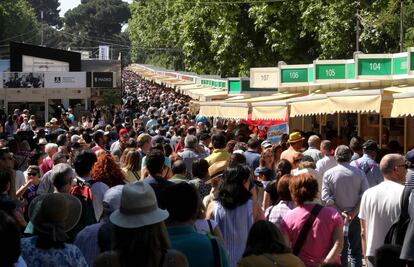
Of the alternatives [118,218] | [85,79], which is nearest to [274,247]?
[118,218]

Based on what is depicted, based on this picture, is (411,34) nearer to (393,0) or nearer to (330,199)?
(393,0)

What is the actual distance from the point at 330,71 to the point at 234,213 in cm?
1385

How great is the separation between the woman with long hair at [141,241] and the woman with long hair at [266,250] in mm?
701

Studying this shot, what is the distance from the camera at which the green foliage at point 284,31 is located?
3719 centimetres

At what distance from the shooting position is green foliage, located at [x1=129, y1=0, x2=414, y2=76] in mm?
37188

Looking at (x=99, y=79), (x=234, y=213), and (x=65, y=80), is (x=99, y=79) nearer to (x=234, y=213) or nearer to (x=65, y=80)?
(x=65, y=80)

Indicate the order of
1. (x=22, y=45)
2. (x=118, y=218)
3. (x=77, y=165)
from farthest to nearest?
(x=22, y=45) < (x=77, y=165) < (x=118, y=218)

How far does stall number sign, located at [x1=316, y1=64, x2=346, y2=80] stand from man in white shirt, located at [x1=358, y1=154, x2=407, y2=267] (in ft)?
40.6

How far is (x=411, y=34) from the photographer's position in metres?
35.2

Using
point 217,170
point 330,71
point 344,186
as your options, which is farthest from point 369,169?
point 330,71

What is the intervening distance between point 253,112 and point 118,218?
46.4 ft

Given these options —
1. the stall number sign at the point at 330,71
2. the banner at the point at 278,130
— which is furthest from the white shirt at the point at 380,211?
the stall number sign at the point at 330,71

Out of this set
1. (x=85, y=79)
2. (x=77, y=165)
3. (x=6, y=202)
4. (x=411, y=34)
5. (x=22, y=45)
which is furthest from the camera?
(x=22, y=45)

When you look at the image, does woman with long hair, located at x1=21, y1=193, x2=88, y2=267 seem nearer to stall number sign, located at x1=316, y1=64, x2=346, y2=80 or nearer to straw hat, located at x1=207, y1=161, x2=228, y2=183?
straw hat, located at x1=207, y1=161, x2=228, y2=183
